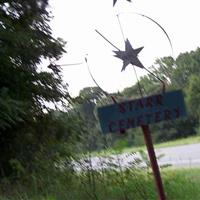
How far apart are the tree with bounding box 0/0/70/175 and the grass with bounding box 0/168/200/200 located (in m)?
2.26

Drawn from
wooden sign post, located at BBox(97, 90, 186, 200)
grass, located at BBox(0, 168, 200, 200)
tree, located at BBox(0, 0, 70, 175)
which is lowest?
grass, located at BBox(0, 168, 200, 200)

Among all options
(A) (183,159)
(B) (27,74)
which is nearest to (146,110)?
(B) (27,74)

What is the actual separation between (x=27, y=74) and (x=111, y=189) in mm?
3857

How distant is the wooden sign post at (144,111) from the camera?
6.29 m

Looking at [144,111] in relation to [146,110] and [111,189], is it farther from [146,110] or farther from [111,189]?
[111,189]

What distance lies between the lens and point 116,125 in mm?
6316

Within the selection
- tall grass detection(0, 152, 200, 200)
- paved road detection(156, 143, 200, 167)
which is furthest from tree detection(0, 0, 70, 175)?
paved road detection(156, 143, 200, 167)

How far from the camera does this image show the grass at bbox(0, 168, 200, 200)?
30.8ft

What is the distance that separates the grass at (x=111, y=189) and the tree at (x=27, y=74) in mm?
2258

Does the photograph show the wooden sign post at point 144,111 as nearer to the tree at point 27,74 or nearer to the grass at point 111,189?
the grass at point 111,189

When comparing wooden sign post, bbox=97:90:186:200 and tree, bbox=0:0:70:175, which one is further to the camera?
tree, bbox=0:0:70:175

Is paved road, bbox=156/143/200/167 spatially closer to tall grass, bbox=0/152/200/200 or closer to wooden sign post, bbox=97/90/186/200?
tall grass, bbox=0/152/200/200

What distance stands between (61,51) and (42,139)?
195 cm

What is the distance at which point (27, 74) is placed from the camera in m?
12.5
